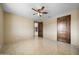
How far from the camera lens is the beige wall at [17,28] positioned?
1990mm

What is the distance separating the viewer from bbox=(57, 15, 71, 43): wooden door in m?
2.01

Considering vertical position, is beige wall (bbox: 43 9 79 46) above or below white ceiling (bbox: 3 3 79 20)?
below

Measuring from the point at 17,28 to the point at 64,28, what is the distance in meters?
0.96

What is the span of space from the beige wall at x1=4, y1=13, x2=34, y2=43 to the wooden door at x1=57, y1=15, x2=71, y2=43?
Answer: 0.56 m

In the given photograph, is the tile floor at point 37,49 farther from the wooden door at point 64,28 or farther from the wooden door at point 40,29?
the wooden door at point 40,29

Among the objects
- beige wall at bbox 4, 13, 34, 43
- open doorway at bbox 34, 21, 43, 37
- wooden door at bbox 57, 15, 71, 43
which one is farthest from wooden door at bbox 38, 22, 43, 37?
wooden door at bbox 57, 15, 71, 43

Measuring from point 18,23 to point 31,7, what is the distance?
16.6 inches

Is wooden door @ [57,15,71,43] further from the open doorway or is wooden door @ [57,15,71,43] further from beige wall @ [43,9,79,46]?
the open doorway

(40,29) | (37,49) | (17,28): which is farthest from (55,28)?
(17,28)

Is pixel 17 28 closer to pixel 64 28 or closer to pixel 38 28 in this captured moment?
pixel 38 28

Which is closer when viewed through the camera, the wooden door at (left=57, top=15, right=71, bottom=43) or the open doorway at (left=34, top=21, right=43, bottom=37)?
the wooden door at (left=57, top=15, right=71, bottom=43)

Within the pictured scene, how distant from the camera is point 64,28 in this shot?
6.75 ft

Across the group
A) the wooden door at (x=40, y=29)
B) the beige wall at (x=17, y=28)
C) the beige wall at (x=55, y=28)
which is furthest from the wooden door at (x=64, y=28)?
the beige wall at (x=17, y=28)
